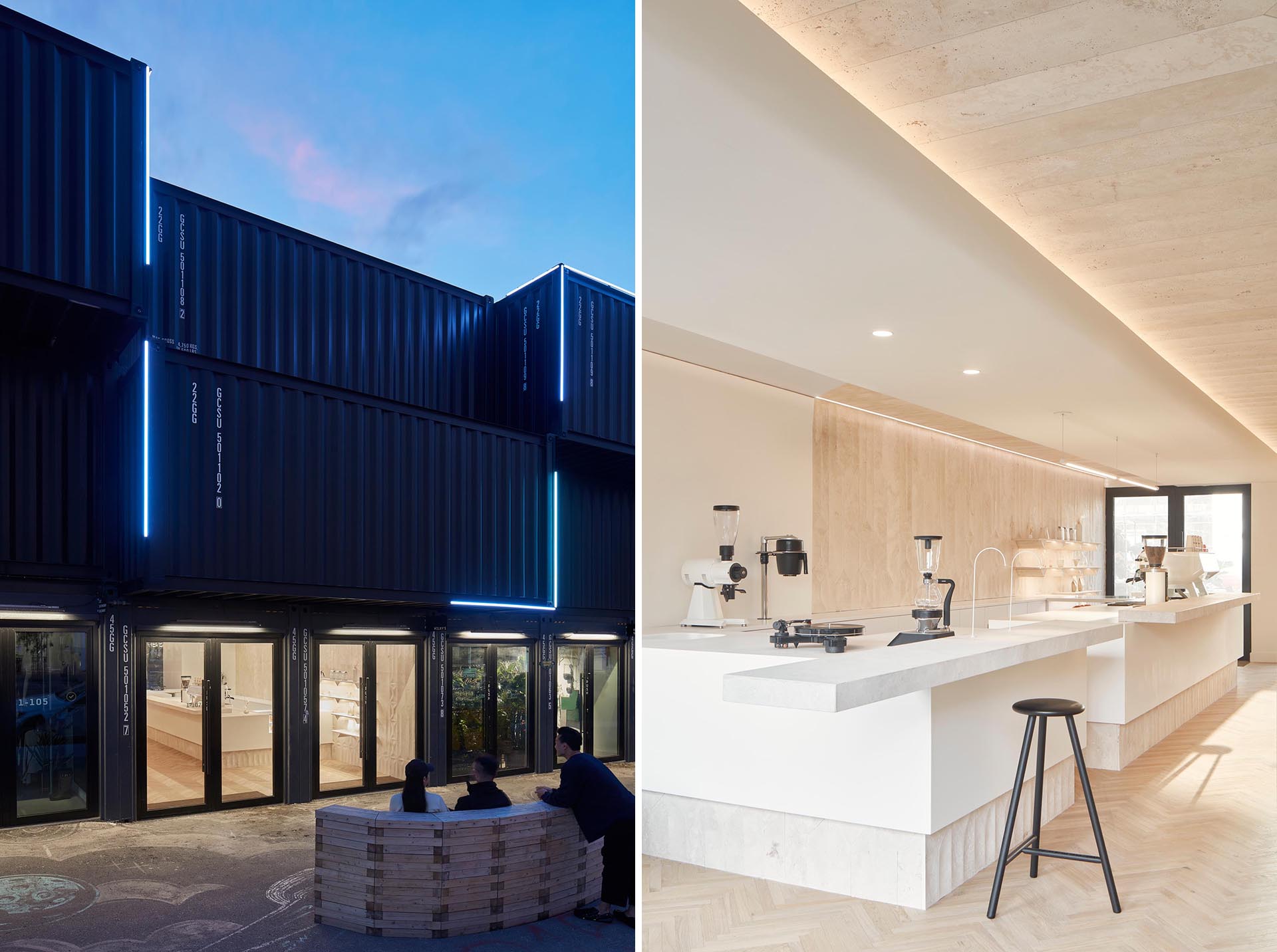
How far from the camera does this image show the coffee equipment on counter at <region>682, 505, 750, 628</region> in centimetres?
460

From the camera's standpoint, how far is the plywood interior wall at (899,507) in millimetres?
6629

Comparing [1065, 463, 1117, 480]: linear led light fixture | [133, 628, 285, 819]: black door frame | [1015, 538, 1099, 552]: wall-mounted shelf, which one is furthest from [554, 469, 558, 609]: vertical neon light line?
[1065, 463, 1117, 480]: linear led light fixture

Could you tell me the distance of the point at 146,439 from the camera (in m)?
1.55

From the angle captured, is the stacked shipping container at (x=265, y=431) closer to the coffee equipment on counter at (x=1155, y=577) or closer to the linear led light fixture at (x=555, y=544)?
the linear led light fixture at (x=555, y=544)

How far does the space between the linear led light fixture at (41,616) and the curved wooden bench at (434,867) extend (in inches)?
19.3

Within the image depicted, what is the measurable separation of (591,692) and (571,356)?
65 centimetres

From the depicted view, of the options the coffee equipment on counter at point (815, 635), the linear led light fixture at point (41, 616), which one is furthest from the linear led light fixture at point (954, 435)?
the linear led light fixture at point (41, 616)

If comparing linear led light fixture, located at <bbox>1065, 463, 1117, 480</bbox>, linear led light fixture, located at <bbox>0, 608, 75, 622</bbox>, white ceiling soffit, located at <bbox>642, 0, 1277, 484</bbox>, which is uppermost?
white ceiling soffit, located at <bbox>642, 0, 1277, 484</bbox>

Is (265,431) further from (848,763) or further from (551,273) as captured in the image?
(848,763)

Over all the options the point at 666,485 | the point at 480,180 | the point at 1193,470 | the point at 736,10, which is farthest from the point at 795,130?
the point at 1193,470

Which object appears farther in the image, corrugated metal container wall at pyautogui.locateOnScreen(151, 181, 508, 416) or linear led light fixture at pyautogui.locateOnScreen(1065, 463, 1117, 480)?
Answer: linear led light fixture at pyautogui.locateOnScreen(1065, 463, 1117, 480)

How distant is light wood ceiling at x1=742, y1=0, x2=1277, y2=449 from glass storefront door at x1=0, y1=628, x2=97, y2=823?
190 centimetres

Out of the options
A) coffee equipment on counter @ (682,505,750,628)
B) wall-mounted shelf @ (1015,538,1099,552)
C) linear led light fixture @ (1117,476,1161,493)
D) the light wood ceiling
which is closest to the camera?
the light wood ceiling

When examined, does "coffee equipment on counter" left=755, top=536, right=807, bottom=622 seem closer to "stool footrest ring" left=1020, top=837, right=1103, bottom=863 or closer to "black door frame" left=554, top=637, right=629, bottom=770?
"stool footrest ring" left=1020, top=837, right=1103, bottom=863
